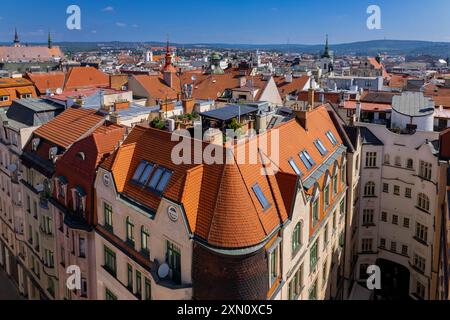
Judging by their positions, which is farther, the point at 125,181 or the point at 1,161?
the point at 1,161

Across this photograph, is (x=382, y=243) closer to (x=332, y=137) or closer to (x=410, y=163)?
(x=410, y=163)

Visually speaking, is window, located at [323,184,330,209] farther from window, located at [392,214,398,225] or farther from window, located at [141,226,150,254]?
window, located at [392,214,398,225]

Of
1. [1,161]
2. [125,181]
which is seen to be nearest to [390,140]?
[125,181]

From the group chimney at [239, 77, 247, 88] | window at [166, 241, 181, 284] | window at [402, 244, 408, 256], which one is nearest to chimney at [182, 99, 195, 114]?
window at [166, 241, 181, 284]
